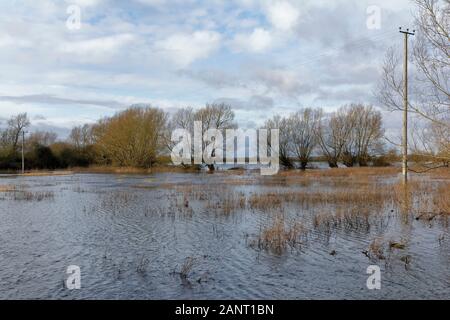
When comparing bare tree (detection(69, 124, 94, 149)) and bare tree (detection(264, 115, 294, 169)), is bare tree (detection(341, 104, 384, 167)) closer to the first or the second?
bare tree (detection(264, 115, 294, 169))

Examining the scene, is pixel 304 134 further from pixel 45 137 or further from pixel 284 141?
pixel 45 137

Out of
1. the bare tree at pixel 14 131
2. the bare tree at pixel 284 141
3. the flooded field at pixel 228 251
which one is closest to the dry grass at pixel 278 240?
the flooded field at pixel 228 251

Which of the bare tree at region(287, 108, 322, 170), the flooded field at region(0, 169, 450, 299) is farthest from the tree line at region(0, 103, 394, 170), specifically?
the flooded field at region(0, 169, 450, 299)

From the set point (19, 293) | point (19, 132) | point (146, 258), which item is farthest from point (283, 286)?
point (19, 132)

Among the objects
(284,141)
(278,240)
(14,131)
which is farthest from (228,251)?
(14,131)

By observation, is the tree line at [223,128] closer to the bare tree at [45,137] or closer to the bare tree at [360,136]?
the bare tree at [360,136]

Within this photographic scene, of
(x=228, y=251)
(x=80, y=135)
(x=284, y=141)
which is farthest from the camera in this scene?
(x=80, y=135)

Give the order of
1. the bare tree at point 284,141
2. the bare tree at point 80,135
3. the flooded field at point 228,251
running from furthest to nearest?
the bare tree at point 80,135
the bare tree at point 284,141
the flooded field at point 228,251

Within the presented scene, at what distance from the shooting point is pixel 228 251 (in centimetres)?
1077

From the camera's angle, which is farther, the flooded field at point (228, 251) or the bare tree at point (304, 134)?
the bare tree at point (304, 134)

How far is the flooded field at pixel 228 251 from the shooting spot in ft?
25.8

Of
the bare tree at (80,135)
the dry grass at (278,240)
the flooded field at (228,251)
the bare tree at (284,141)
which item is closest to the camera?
the flooded field at (228,251)

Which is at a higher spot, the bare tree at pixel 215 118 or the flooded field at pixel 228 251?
the bare tree at pixel 215 118

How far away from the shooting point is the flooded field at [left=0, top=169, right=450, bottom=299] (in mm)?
7852
